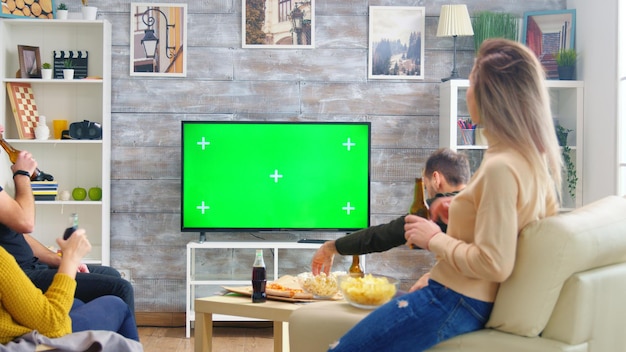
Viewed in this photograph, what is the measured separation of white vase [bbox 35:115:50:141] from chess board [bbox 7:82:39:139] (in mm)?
72

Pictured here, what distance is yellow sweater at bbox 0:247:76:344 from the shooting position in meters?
2.38

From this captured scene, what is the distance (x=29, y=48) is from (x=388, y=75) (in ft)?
7.64

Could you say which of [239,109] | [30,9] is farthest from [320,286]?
[30,9]

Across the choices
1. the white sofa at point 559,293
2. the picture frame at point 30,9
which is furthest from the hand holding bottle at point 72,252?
the picture frame at point 30,9

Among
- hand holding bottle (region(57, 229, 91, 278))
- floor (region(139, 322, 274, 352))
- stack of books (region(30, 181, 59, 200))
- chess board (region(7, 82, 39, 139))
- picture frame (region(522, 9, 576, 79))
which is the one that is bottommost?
floor (region(139, 322, 274, 352))

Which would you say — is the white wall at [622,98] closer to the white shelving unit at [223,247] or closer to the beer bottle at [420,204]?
the white shelving unit at [223,247]

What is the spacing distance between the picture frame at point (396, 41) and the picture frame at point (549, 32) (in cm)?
70

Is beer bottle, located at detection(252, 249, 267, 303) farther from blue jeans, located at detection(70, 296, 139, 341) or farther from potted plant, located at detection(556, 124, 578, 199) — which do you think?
potted plant, located at detection(556, 124, 578, 199)

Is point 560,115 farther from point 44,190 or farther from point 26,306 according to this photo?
point 26,306

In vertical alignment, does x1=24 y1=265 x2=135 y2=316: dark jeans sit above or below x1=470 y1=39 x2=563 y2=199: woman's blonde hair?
below

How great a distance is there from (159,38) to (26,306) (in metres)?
3.23

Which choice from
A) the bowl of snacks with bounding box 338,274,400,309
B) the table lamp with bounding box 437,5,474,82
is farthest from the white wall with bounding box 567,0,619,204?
the bowl of snacks with bounding box 338,274,400,309

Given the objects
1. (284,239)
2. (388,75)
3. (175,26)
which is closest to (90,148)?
(175,26)

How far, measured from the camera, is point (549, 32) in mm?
5340
